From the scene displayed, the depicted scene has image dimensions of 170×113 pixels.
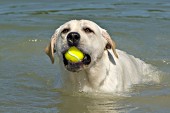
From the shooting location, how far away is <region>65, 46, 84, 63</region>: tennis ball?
7.15m

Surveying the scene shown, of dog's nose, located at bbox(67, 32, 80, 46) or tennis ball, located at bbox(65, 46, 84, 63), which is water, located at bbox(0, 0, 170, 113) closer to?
tennis ball, located at bbox(65, 46, 84, 63)

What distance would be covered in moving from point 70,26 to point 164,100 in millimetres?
1750

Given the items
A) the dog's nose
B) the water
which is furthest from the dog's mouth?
the water

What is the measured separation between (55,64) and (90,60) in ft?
9.43

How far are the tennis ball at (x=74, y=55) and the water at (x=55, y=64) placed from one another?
0.72 meters

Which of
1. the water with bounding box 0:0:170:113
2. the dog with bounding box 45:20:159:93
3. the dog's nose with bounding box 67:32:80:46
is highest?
the dog's nose with bounding box 67:32:80:46

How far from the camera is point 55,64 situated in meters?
10.2

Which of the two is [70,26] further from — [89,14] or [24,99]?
[89,14]

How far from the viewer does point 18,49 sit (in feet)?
37.1

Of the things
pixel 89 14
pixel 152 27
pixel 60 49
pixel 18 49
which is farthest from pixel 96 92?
pixel 89 14

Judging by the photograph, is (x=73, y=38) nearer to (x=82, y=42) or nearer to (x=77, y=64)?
(x=82, y=42)

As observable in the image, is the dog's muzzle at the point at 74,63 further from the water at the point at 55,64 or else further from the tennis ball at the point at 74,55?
the water at the point at 55,64

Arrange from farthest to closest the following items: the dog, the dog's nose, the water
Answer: the water → the dog → the dog's nose

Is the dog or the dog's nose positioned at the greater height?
the dog's nose
